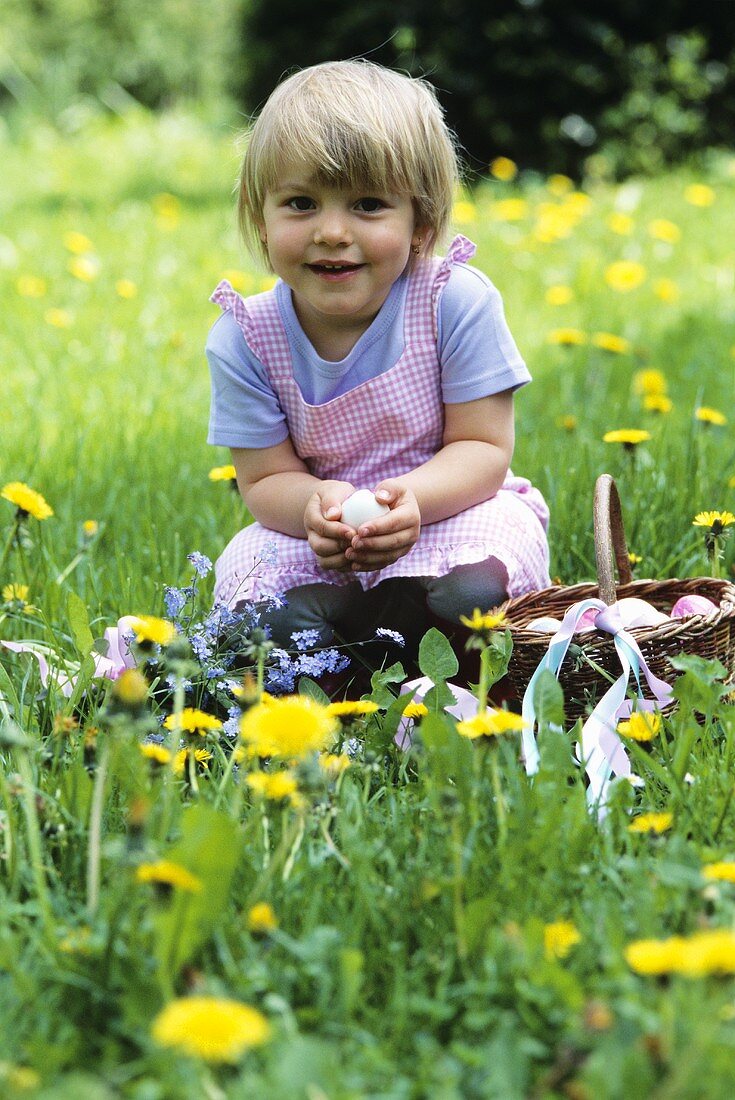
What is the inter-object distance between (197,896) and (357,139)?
1164 millimetres

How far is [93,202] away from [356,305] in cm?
398

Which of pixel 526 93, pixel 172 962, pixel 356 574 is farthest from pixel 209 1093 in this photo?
pixel 526 93

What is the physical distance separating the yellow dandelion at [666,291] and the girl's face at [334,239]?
200 cm

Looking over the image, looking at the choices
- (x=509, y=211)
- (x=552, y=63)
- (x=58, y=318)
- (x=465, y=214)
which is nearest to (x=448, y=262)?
(x=58, y=318)

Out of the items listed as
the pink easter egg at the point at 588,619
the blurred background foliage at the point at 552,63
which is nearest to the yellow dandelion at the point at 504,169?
the blurred background foliage at the point at 552,63

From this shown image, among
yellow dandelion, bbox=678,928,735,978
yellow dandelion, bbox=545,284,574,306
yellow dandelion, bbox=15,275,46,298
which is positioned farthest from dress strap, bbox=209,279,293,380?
yellow dandelion, bbox=15,275,46,298

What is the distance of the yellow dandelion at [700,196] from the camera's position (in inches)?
195

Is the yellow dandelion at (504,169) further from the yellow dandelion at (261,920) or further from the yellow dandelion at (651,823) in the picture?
the yellow dandelion at (261,920)

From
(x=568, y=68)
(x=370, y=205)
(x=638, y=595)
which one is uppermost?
(x=568, y=68)

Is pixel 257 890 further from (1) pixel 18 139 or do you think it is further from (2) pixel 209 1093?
(1) pixel 18 139

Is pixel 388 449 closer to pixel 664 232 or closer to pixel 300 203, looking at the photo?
pixel 300 203

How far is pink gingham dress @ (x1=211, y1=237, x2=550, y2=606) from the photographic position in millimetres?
1997

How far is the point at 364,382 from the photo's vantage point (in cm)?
205

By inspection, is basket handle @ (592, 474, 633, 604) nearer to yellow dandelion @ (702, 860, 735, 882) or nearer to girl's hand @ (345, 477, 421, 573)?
girl's hand @ (345, 477, 421, 573)
